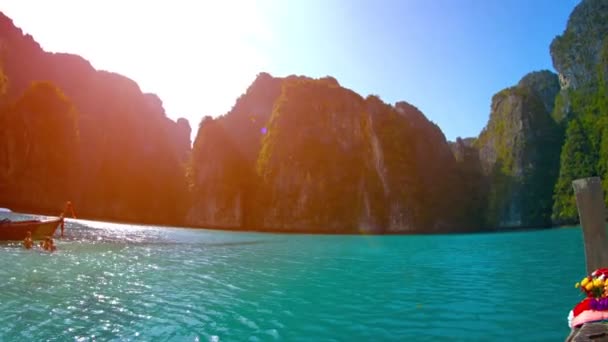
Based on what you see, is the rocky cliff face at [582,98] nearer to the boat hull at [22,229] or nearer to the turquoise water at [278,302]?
the turquoise water at [278,302]

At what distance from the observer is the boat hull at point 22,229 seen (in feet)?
122

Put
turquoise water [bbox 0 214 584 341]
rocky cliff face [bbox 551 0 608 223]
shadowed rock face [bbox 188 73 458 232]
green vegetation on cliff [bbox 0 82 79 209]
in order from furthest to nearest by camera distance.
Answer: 1. green vegetation on cliff [bbox 0 82 79 209]
2. shadowed rock face [bbox 188 73 458 232]
3. rocky cliff face [bbox 551 0 608 223]
4. turquoise water [bbox 0 214 584 341]

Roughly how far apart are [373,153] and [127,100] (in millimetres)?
148475

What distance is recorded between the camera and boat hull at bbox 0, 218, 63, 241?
3725 cm

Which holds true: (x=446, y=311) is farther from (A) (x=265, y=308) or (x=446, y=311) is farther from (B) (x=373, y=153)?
(B) (x=373, y=153)

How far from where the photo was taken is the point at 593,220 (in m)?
9.73

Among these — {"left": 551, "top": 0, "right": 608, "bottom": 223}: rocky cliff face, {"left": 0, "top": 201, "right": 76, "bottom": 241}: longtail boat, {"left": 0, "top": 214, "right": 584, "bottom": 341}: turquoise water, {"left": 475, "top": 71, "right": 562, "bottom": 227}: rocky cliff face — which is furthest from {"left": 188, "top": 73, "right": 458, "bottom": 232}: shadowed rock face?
{"left": 0, "top": 214, "right": 584, "bottom": 341}: turquoise water

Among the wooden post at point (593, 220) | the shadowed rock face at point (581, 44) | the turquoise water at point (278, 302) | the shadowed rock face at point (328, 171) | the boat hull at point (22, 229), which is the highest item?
the shadowed rock face at point (581, 44)

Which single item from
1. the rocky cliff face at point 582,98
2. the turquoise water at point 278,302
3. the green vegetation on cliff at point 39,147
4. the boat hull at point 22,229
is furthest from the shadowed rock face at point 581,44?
the green vegetation on cliff at point 39,147

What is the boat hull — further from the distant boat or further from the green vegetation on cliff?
the green vegetation on cliff

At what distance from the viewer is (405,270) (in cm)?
2359

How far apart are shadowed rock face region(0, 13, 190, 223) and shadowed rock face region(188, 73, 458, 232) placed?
103 feet

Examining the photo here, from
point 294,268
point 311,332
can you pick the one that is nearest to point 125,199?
point 294,268

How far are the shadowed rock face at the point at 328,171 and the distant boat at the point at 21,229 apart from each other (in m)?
80.7
